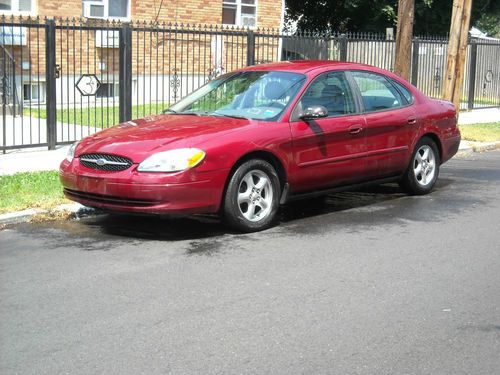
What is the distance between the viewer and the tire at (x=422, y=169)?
31.4 ft

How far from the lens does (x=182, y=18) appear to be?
69.9 ft

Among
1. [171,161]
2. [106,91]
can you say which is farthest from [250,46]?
[171,161]

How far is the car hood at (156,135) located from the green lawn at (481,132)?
915 centimetres

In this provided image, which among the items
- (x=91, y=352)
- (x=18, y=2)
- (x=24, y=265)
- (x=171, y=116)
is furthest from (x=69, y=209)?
(x=18, y=2)

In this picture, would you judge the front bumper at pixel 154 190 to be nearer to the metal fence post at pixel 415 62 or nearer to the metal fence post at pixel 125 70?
the metal fence post at pixel 125 70

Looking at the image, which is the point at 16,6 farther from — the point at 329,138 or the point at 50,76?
the point at 329,138

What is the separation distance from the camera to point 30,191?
9055 mm

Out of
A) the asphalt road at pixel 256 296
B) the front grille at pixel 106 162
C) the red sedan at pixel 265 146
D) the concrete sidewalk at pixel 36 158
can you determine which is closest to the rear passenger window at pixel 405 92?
the red sedan at pixel 265 146

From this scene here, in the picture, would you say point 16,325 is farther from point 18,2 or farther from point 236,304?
point 18,2

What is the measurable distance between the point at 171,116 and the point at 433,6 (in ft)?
78.6

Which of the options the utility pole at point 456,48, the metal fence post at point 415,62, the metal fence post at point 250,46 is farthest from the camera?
the metal fence post at point 415,62


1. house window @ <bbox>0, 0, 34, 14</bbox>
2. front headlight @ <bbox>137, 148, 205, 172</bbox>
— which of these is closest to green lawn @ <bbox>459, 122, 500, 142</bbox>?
front headlight @ <bbox>137, 148, 205, 172</bbox>

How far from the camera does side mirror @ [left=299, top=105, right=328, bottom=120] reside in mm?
8016

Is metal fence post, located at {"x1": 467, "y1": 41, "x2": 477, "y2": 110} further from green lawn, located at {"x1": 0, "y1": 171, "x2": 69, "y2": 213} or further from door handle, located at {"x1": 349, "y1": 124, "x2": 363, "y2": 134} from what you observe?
green lawn, located at {"x1": 0, "y1": 171, "x2": 69, "y2": 213}
